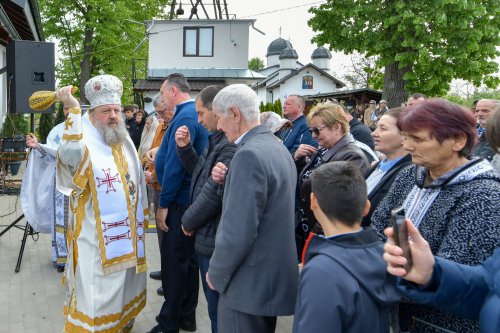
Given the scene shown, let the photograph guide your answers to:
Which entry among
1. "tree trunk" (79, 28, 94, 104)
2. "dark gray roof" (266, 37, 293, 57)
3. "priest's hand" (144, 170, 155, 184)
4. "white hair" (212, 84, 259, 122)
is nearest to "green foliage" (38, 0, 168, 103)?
"tree trunk" (79, 28, 94, 104)

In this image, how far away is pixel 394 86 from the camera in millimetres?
15906

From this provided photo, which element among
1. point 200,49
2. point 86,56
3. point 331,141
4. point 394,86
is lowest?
point 331,141

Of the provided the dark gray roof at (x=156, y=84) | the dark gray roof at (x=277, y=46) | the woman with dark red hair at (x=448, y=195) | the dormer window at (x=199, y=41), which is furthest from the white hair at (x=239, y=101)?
the dark gray roof at (x=277, y=46)

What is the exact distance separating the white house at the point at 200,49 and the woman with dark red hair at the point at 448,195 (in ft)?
73.4

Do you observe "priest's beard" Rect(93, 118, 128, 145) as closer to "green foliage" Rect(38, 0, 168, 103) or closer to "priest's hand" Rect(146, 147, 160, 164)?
"priest's hand" Rect(146, 147, 160, 164)

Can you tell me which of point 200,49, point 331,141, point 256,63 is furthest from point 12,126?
point 256,63

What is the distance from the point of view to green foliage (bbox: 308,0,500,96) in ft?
47.6

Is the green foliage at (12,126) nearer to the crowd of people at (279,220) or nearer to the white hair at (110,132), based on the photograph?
the white hair at (110,132)

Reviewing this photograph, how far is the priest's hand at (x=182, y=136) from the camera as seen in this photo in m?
3.33

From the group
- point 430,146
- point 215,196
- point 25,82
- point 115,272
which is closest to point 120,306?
point 115,272

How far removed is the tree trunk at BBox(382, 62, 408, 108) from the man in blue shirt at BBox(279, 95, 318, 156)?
10.8 m

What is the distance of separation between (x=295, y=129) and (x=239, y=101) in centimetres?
293

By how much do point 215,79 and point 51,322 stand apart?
20645 mm

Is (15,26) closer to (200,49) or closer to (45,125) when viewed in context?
(45,125)
